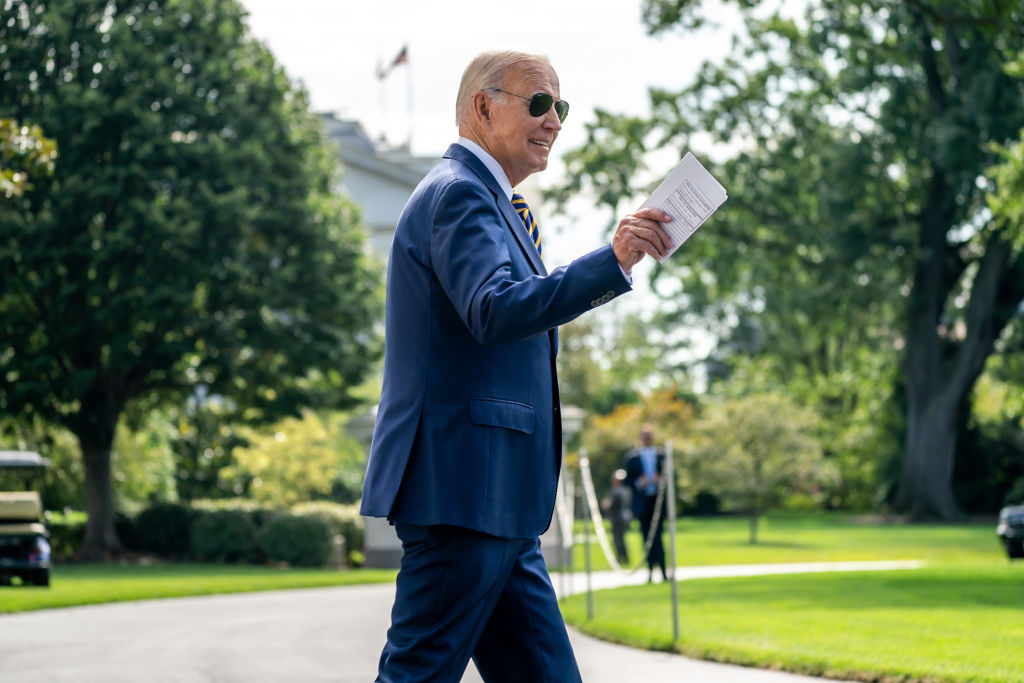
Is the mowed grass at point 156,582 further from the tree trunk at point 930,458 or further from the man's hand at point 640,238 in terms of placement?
the tree trunk at point 930,458

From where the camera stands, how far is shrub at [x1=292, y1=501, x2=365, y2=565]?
25.8 metres

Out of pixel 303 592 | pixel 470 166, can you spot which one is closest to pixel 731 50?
pixel 303 592

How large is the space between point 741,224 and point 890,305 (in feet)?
19.2

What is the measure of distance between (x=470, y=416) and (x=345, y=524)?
2353cm

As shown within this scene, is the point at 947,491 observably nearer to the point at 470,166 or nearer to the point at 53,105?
the point at 53,105

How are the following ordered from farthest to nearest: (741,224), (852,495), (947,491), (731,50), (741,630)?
(852,495)
(947,491)
(741,224)
(731,50)
(741,630)

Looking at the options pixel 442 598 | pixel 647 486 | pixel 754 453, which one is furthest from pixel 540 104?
pixel 754 453

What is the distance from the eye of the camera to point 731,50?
32.9m

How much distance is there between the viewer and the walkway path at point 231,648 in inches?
340

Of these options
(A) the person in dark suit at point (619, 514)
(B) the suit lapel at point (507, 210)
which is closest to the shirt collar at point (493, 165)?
(B) the suit lapel at point (507, 210)

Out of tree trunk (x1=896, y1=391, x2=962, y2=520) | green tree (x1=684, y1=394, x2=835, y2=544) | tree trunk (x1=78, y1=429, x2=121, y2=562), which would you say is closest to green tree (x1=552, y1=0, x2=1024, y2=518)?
tree trunk (x1=896, y1=391, x2=962, y2=520)

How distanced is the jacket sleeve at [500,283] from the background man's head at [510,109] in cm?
36

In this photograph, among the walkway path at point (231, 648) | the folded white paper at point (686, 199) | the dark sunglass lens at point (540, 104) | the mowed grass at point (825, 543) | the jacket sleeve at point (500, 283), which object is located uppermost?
the dark sunglass lens at point (540, 104)

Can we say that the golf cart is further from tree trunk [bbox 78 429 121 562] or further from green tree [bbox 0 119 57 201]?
tree trunk [bbox 78 429 121 562]
